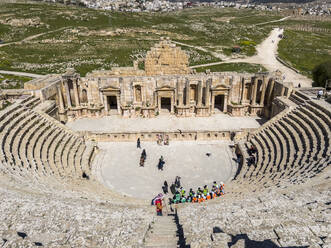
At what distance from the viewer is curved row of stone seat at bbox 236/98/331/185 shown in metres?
15.1

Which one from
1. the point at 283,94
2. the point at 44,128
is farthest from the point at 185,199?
the point at 283,94

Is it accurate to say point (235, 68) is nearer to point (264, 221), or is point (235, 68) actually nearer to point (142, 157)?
point (142, 157)

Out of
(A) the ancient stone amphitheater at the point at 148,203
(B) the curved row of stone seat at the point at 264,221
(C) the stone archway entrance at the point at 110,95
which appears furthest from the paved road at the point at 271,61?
(B) the curved row of stone seat at the point at 264,221

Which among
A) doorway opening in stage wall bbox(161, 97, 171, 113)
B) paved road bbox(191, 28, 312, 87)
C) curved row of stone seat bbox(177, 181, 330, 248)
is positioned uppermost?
curved row of stone seat bbox(177, 181, 330, 248)

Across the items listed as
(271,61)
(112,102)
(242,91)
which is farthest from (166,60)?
(271,61)

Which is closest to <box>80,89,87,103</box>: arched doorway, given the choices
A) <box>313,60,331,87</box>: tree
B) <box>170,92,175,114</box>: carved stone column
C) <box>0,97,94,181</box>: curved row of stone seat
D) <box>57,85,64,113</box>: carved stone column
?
<box>57,85,64,113</box>: carved stone column

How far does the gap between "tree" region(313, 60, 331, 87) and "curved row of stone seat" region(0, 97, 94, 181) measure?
108 ft

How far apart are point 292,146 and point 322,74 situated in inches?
907

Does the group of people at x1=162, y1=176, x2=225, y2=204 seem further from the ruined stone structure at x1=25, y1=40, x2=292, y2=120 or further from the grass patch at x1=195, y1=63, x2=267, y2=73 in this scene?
the grass patch at x1=195, y1=63, x2=267, y2=73

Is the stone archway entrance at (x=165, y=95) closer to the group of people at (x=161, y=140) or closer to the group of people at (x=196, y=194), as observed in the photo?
the group of people at (x=161, y=140)

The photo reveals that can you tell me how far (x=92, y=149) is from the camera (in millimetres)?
20703

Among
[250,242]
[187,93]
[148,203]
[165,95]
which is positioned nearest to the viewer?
[250,242]

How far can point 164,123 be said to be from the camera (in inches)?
1028

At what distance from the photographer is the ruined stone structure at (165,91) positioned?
2711cm
